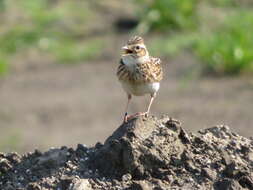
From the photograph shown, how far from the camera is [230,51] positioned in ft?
51.5

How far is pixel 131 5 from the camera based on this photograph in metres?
19.5

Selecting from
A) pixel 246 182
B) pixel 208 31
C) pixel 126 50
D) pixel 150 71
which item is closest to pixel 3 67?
pixel 208 31

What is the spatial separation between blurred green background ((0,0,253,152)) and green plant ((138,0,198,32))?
18mm

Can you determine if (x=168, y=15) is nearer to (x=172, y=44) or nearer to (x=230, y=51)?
(x=172, y=44)

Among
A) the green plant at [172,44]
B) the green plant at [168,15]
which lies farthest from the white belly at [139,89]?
the green plant at [168,15]

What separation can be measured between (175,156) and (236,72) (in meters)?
8.65

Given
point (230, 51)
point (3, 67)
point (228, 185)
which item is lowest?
point (228, 185)

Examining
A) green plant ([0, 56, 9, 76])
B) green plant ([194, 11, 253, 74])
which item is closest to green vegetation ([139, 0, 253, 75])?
green plant ([194, 11, 253, 74])

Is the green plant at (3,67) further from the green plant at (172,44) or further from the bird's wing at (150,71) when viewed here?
the bird's wing at (150,71)

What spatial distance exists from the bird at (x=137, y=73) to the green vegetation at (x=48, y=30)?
7.86m

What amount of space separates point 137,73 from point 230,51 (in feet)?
23.8

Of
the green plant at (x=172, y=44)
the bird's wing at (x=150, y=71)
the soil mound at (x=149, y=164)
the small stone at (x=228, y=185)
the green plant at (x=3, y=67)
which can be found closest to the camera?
the small stone at (x=228, y=185)

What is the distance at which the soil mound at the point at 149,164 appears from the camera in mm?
7094

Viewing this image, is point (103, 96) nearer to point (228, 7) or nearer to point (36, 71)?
point (36, 71)
